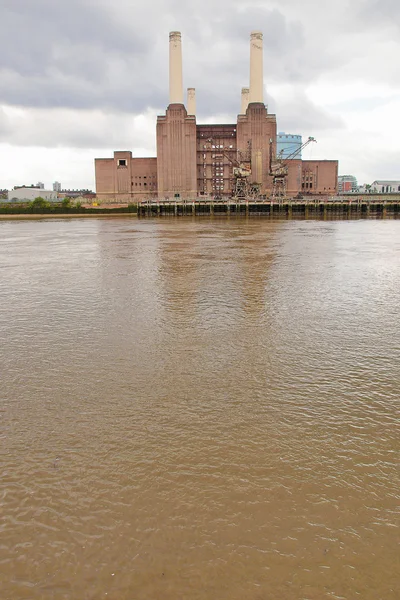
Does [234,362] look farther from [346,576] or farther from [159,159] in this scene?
[159,159]

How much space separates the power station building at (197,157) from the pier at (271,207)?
47.0ft

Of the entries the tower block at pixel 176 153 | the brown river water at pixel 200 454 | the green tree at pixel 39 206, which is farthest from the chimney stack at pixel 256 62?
the brown river water at pixel 200 454

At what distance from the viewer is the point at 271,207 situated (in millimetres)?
75625

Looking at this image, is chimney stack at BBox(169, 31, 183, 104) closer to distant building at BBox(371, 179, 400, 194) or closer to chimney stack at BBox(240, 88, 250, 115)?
chimney stack at BBox(240, 88, 250, 115)

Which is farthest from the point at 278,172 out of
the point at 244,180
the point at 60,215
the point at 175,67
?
the point at 60,215

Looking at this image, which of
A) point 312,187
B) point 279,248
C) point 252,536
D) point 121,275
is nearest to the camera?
point 252,536

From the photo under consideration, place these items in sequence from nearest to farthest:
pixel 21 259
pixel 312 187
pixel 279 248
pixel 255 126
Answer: pixel 21 259
pixel 279 248
pixel 255 126
pixel 312 187

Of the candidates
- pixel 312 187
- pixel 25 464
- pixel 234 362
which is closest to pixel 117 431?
pixel 25 464

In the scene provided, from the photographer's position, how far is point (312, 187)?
363ft

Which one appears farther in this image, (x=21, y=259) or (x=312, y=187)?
(x=312, y=187)

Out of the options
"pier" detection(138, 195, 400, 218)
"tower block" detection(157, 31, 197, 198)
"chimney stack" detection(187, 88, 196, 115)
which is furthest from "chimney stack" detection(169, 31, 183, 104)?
"pier" detection(138, 195, 400, 218)

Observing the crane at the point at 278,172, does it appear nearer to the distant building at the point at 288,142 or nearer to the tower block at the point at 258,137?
the tower block at the point at 258,137

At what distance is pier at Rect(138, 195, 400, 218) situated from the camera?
251 feet

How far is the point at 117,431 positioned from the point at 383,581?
3.02 m
